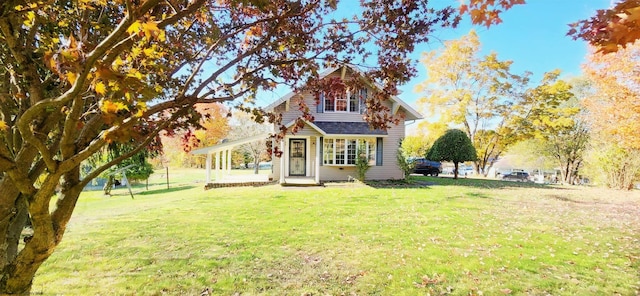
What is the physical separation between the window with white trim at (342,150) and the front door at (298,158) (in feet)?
3.68

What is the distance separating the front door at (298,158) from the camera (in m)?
16.8

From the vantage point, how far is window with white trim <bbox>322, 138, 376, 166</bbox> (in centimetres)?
1664

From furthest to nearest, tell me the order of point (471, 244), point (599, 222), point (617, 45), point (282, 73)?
point (599, 222) < point (471, 244) < point (282, 73) < point (617, 45)

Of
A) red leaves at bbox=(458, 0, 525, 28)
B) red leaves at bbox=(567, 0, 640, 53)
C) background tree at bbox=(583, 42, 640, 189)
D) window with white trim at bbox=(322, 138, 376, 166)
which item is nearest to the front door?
window with white trim at bbox=(322, 138, 376, 166)

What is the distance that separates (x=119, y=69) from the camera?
2377 mm

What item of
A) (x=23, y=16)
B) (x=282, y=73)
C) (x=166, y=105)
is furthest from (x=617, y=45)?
(x=23, y=16)

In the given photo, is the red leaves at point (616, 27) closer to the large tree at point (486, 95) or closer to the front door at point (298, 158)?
the front door at point (298, 158)

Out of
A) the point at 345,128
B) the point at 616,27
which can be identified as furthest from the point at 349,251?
the point at 345,128

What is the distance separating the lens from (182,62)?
3.90m

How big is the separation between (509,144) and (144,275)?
28145 millimetres

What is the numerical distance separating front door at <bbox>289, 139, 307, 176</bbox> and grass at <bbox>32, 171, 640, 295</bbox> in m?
7.23

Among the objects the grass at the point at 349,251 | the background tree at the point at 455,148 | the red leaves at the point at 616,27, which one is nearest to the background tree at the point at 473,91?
the background tree at the point at 455,148

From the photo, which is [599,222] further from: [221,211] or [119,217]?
[119,217]

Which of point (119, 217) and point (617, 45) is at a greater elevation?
point (617, 45)
